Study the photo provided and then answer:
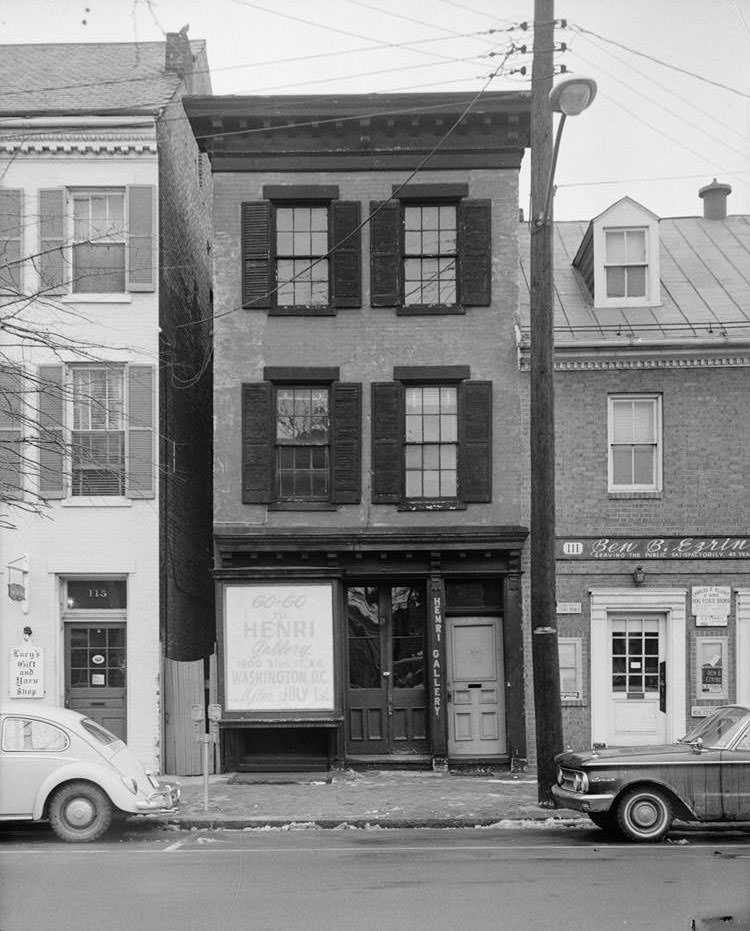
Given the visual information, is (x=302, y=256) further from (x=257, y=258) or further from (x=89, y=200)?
(x=89, y=200)

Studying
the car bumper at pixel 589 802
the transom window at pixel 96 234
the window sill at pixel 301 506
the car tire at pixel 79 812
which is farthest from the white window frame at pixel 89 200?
the car bumper at pixel 589 802

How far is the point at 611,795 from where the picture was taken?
494 inches

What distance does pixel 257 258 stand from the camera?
19.2 m

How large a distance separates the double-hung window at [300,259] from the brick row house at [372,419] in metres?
0.04

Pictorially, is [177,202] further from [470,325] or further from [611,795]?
[611,795]

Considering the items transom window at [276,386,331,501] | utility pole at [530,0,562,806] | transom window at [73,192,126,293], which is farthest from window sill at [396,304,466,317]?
transom window at [73,192,126,293]

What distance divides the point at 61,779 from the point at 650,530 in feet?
33.1

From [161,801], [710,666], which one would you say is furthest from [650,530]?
[161,801]

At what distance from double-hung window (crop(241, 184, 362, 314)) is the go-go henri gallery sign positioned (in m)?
5.13

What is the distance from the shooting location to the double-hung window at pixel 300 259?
19188 millimetres

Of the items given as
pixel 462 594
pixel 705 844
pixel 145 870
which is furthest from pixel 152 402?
pixel 705 844

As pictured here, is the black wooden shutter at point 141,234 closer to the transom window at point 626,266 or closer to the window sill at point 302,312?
the window sill at point 302,312

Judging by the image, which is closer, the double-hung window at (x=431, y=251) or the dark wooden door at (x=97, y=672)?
the dark wooden door at (x=97, y=672)

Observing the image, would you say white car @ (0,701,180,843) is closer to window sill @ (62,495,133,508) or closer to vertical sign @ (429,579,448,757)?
window sill @ (62,495,133,508)
